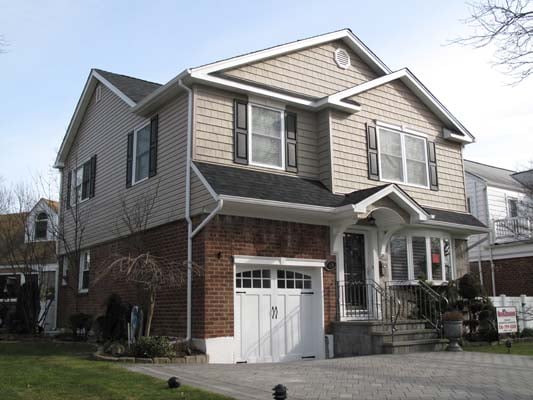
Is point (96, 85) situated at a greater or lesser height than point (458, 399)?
greater

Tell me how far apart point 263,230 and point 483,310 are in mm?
6731

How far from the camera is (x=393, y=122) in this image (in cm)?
1677

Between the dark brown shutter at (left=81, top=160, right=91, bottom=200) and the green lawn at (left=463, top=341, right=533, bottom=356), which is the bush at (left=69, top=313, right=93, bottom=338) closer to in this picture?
the dark brown shutter at (left=81, top=160, right=91, bottom=200)

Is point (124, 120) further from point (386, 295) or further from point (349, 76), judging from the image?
point (386, 295)

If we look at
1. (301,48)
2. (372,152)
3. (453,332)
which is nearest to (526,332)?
(453,332)

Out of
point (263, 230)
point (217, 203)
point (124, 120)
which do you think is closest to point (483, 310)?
point (263, 230)

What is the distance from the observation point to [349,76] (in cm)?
1711

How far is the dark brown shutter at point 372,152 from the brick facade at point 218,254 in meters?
2.52

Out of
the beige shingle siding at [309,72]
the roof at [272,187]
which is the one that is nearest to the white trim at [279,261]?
the roof at [272,187]

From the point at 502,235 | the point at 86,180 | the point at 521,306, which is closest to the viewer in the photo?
the point at 521,306

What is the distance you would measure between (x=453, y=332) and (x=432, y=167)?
18.7 ft

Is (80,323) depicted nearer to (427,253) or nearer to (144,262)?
(144,262)

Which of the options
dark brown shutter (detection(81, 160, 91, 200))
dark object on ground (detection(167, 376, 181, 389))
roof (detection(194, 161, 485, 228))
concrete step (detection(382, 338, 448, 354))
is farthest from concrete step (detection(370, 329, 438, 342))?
dark brown shutter (detection(81, 160, 91, 200))

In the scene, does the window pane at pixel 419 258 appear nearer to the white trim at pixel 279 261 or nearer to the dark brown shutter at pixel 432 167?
the dark brown shutter at pixel 432 167
